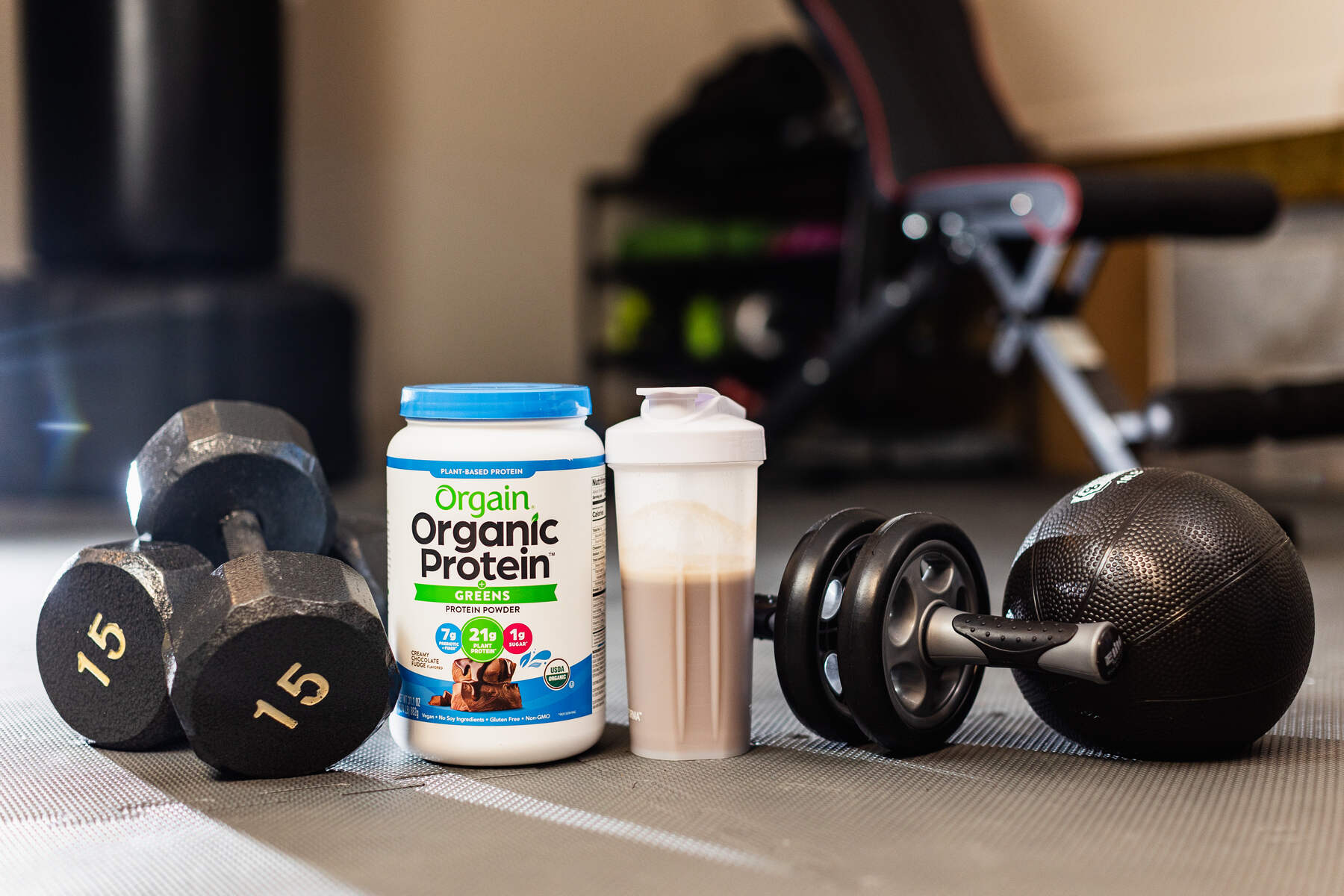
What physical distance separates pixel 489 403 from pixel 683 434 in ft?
0.50

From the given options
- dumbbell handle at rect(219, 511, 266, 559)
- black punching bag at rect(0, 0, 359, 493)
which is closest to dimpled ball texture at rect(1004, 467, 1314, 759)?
dumbbell handle at rect(219, 511, 266, 559)

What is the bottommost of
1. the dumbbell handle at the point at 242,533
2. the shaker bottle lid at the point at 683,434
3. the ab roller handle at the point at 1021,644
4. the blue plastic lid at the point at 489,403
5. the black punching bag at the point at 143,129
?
the ab roller handle at the point at 1021,644

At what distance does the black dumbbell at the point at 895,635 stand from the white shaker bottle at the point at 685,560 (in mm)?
49

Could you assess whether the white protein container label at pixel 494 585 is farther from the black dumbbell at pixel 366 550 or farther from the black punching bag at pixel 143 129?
the black punching bag at pixel 143 129

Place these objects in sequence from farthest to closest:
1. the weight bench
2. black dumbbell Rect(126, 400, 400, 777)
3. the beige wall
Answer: the beige wall < the weight bench < black dumbbell Rect(126, 400, 400, 777)

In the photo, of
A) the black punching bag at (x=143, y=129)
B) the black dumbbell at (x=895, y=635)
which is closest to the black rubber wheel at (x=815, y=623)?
the black dumbbell at (x=895, y=635)

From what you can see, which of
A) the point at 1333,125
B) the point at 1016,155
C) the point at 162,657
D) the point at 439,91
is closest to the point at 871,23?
the point at 1016,155

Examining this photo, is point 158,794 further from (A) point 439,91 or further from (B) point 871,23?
(A) point 439,91

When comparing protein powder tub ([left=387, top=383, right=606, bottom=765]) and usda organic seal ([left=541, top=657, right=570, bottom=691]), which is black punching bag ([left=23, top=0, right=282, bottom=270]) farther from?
usda organic seal ([left=541, top=657, right=570, bottom=691])

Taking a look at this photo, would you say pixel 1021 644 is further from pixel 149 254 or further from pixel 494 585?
pixel 149 254

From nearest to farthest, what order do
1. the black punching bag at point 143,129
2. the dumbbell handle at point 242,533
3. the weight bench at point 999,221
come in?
the dumbbell handle at point 242,533 < the weight bench at point 999,221 < the black punching bag at point 143,129

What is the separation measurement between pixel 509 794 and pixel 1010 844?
0.36 meters

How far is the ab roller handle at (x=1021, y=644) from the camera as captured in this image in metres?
0.93

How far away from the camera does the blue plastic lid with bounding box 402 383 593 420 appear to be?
37.7 inches
